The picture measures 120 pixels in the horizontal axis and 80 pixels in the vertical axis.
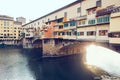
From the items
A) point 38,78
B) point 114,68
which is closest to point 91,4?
point 114,68

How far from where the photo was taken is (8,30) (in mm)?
131500

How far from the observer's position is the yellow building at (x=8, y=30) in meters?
128

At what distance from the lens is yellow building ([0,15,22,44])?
128000 millimetres

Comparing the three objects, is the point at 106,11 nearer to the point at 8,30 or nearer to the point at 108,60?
the point at 108,60

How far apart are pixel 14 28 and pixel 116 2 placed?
112 meters

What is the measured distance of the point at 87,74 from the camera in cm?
4194

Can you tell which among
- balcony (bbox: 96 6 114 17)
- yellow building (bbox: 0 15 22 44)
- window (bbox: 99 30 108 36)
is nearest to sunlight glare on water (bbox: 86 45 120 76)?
window (bbox: 99 30 108 36)

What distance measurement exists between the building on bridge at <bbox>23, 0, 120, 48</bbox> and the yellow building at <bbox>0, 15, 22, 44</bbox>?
224ft

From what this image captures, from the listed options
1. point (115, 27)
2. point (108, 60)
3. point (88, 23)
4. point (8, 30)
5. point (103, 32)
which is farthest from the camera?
point (8, 30)

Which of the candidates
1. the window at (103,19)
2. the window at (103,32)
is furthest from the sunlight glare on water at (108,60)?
the window at (103,19)

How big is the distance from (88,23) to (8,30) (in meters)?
102

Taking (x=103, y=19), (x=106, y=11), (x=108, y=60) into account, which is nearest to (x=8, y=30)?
(x=108, y=60)

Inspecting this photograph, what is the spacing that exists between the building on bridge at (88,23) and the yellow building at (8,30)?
68182 mm

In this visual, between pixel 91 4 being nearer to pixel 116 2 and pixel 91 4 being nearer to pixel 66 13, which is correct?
pixel 116 2
